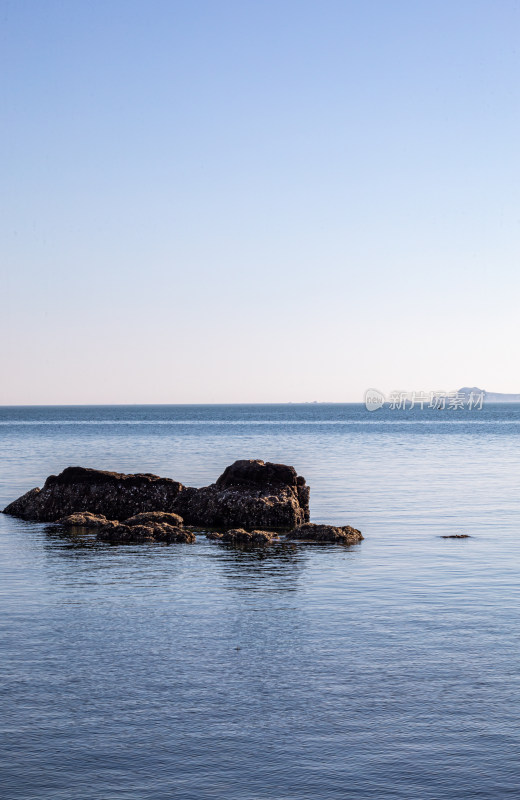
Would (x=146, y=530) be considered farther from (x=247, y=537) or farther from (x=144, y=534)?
(x=247, y=537)

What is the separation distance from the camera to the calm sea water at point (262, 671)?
9305 millimetres

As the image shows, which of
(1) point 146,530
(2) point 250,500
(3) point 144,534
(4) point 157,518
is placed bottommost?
(3) point 144,534

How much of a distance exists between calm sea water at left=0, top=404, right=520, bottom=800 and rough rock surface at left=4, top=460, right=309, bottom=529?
4.80 m

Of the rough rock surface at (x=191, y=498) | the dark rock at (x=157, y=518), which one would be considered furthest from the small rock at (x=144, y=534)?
the rough rock surface at (x=191, y=498)

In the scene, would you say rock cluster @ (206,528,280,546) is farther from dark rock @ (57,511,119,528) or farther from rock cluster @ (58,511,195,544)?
dark rock @ (57,511,119,528)

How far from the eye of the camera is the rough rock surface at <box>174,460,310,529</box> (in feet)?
97.7

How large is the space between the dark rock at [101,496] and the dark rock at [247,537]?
543 centimetres

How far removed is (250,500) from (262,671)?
56.4 ft

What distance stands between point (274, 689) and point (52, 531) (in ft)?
59.8

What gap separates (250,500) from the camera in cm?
2995

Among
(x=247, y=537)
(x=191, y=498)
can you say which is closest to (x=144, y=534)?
(x=247, y=537)

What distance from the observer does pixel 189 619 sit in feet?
52.4

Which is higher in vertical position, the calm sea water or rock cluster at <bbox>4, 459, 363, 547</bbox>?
rock cluster at <bbox>4, 459, 363, 547</bbox>

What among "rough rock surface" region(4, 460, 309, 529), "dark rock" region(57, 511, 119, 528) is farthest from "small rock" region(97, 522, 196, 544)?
"rough rock surface" region(4, 460, 309, 529)
